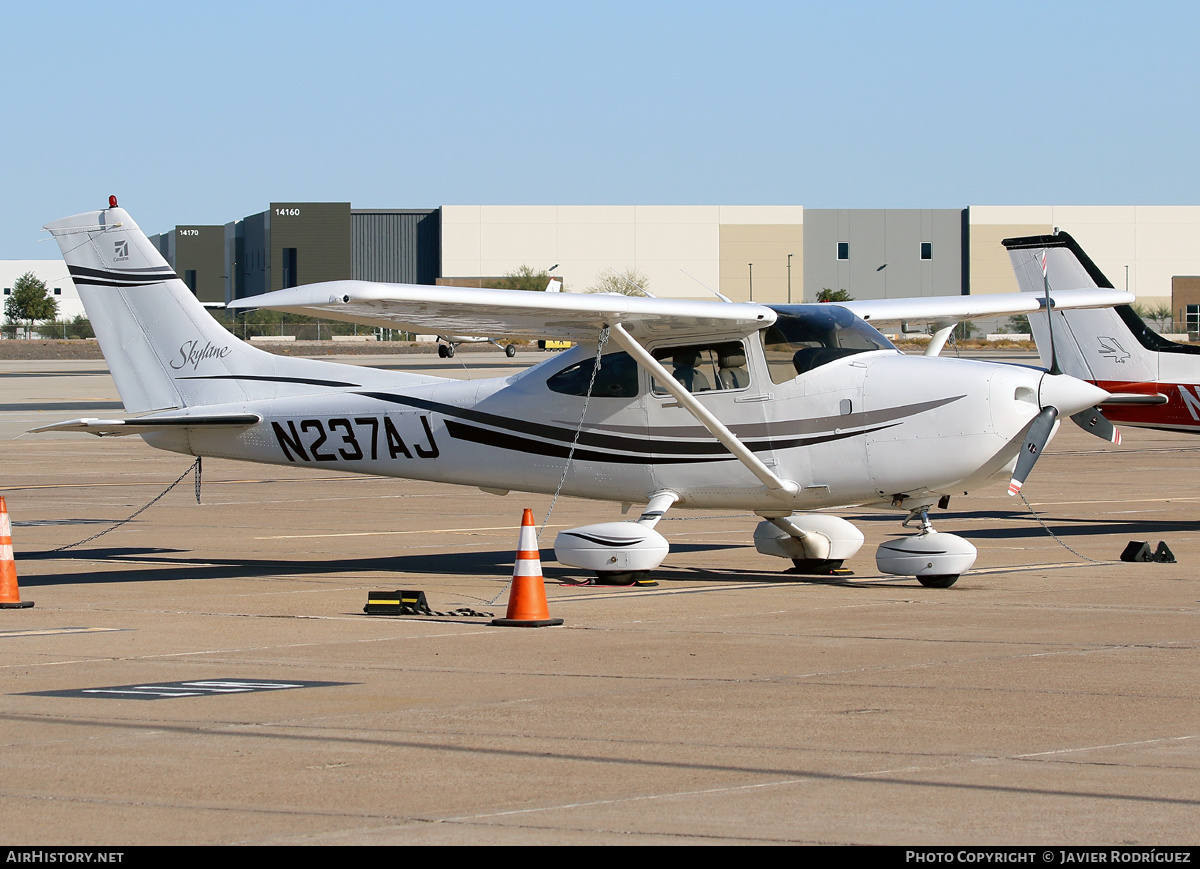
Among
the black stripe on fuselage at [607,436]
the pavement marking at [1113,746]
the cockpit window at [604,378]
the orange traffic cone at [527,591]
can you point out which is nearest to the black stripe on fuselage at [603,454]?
the black stripe on fuselage at [607,436]

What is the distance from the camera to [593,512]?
19719 millimetres

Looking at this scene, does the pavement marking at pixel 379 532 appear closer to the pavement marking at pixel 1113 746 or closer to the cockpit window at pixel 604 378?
the cockpit window at pixel 604 378

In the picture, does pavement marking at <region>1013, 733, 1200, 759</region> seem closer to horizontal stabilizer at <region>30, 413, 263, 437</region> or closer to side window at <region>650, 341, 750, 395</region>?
side window at <region>650, 341, 750, 395</region>

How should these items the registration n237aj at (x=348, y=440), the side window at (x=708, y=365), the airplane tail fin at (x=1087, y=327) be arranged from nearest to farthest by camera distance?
the side window at (x=708, y=365)
the registration n237aj at (x=348, y=440)
the airplane tail fin at (x=1087, y=327)

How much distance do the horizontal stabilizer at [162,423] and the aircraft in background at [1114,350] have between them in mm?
8889

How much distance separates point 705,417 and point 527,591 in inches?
119

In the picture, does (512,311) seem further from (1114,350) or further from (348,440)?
(1114,350)

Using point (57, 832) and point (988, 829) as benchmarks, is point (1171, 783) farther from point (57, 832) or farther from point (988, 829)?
point (57, 832)

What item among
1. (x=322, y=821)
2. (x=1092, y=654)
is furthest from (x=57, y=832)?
(x=1092, y=654)

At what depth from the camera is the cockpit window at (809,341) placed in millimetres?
12953

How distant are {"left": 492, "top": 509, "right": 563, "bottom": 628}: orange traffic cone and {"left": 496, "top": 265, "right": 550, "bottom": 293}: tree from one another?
99.4 m

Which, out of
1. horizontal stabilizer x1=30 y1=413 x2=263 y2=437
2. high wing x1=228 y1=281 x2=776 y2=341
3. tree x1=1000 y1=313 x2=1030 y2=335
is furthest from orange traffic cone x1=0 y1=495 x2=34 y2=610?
tree x1=1000 y1=313 x2=1030 y2=335

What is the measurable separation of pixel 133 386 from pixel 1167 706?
428 inches

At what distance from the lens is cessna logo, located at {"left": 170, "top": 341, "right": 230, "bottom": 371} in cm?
1511
